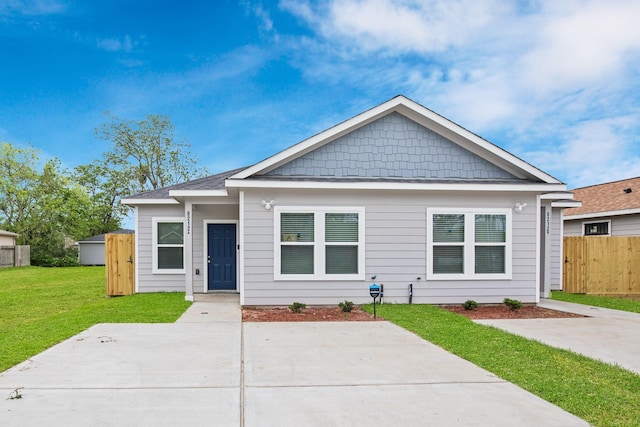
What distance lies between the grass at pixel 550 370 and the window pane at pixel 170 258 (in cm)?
707

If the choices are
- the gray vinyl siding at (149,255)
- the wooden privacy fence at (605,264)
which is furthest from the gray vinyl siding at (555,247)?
the gray vinyl siding at (149,255)

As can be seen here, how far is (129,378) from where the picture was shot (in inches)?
178

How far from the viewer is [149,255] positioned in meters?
12.0

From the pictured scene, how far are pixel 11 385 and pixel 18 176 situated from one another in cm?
3314

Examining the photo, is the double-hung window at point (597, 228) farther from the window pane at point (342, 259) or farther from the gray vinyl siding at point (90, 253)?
the gray vinyl siding at point (90, 253)

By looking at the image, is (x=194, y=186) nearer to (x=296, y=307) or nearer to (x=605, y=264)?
(x=296, y=307)

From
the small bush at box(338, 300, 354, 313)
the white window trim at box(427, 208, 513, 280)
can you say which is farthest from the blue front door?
the white window trim at box(427, 208, 513, 280)

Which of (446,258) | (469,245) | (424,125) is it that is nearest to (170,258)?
(446,258)

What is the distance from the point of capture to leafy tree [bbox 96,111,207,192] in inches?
1246

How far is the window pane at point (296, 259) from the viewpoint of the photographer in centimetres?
944

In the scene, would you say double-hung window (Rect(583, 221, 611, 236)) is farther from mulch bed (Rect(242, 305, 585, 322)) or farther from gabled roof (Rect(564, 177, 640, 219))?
mulch bed (Rect(242, 305, 585, 322))

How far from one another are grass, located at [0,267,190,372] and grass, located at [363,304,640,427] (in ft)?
17.4

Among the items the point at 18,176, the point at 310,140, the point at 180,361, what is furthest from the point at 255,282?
the point at 18,176

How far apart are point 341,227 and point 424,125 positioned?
3261 mm
